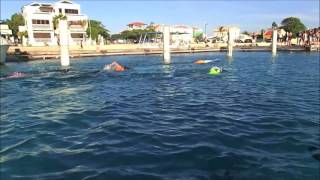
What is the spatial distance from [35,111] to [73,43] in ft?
289

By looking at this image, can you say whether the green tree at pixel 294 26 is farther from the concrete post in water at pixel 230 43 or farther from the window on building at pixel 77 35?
the window on building at pixel 77 35

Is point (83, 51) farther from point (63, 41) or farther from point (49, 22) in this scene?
point (49, 22)

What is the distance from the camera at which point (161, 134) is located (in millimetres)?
12445

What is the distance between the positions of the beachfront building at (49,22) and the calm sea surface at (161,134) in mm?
78430

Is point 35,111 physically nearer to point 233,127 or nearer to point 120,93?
point 120,93

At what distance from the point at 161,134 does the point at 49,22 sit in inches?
3695

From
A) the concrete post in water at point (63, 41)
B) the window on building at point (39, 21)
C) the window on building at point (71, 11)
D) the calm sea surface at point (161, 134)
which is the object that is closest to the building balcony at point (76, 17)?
the window on building at point (71, 11)

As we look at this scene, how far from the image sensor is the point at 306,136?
40.3ft

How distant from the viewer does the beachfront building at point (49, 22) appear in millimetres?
97250

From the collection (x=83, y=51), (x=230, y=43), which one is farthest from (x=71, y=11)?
(x=230, y=43)

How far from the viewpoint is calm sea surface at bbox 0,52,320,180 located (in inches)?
359

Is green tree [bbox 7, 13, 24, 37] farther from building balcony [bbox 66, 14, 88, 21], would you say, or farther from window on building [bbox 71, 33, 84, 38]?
window on building [bbox 71, 33, 84, 38]

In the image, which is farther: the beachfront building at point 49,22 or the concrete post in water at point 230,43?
the beachfront building at point 49,22

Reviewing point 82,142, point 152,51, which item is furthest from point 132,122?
point 152,51
